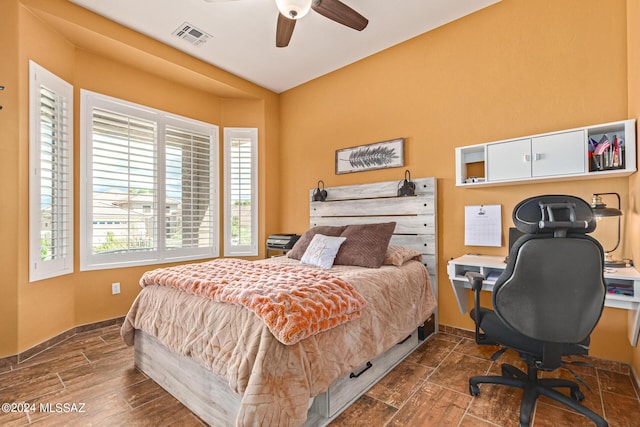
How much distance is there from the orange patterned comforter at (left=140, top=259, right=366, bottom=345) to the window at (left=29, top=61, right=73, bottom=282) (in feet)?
4.14

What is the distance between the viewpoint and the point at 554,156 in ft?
7.42

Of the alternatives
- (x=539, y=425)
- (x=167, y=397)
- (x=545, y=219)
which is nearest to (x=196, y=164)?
(x=167, y=397)

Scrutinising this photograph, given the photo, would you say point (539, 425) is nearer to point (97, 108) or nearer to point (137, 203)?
point (137, 203)

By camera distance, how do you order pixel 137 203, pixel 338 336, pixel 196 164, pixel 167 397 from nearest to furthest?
1. pixel 338 336
2. pixel 167 397
3. pixel 137 203
4. pixel 196 164

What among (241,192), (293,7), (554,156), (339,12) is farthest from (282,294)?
(241,192)

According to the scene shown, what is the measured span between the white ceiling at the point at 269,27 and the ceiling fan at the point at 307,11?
1.38 feet

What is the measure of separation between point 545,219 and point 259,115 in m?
3.76

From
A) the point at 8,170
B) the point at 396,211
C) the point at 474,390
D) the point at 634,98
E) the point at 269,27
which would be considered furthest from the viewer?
the point at 396,211

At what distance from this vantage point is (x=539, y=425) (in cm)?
164

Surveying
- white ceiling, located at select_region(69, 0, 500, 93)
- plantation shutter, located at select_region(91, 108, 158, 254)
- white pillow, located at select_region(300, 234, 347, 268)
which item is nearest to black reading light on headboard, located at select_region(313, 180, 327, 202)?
white pillow, located at select_region(300, 234, 347, 268)

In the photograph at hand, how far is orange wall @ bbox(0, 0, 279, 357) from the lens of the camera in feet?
7.87

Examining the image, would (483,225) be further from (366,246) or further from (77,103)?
(77,103)

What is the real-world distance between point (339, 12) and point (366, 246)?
6.22 ft

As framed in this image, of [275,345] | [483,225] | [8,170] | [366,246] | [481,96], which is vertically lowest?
[275,345]
